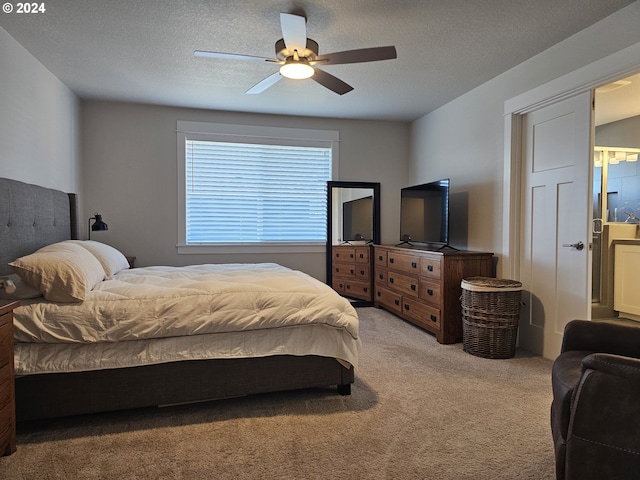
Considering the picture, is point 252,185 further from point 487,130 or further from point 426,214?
point 487,130

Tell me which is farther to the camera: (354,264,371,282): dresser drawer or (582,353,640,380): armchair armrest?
(354,264,371,282): dresser drawer

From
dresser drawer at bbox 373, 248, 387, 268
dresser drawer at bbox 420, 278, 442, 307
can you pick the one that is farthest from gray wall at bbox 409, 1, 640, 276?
dresser drawer at bbox 373, 248, 387, 268

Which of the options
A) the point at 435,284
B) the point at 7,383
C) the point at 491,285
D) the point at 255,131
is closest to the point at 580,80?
the point at 491,285

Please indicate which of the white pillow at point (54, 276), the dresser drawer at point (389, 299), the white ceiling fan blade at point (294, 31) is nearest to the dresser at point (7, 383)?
the white pillow at point (54, 276)

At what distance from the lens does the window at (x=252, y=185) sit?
15.8 feet

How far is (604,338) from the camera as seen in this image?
1781mm

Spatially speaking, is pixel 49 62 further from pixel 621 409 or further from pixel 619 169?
pixel 619 169

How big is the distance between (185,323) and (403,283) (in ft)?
9.12

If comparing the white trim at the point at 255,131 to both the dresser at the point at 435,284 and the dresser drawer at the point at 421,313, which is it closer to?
the dresser at the point at 435,284

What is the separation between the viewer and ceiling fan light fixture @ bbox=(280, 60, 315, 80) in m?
2.63

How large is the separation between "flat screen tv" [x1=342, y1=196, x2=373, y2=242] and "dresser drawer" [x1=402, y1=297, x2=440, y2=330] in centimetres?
126

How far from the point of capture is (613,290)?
15.1 ft

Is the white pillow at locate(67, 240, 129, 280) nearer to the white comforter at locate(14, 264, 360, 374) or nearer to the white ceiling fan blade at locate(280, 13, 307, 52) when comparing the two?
the white comforter at locate(14, 264, 360, 374)

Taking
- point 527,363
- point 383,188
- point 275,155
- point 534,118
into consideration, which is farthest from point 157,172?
point 527,363
